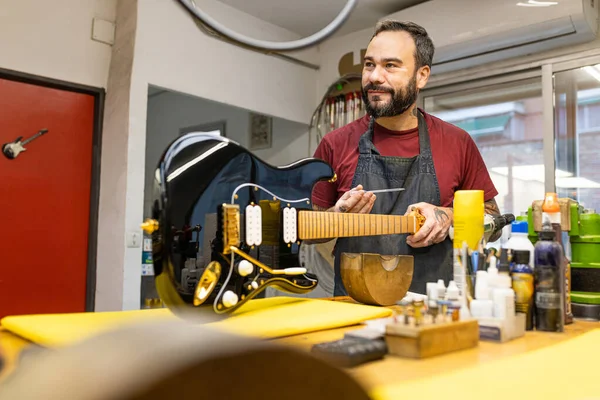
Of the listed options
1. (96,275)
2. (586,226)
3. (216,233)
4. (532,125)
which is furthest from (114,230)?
(532,125)

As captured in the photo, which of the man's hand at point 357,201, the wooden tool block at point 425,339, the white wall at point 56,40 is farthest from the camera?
the white wall at point 56,40

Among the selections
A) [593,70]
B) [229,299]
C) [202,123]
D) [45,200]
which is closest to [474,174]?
[229,299]

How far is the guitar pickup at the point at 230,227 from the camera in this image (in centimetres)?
89

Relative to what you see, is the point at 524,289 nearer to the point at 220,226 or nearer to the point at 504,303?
the point at 504,303

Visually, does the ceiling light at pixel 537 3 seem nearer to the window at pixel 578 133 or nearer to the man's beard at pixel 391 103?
the window at pixel 578 133

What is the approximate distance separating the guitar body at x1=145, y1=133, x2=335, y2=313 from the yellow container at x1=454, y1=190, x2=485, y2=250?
0.31m

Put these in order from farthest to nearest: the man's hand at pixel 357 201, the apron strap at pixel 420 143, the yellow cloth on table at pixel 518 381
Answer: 1. the apron strap at pixel 420 143
2. the man's hand at pixel 357 201
3. the yellow cloth on table at pixel 518 381

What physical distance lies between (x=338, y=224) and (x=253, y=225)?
22 cm

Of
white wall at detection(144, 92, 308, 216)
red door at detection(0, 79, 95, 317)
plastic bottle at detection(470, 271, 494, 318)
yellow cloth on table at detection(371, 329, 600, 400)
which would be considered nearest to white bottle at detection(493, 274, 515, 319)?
plastic bottle at detection(470, 271, 494, 318)

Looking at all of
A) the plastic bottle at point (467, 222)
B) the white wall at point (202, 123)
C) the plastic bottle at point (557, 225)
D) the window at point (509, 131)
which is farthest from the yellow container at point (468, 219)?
the white wall at point (202, 123)

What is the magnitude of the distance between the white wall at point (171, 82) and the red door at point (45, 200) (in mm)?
136

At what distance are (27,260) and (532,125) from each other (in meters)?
3.13

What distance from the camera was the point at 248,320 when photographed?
2.75 feet

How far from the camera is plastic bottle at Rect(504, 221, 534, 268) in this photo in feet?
2.91
